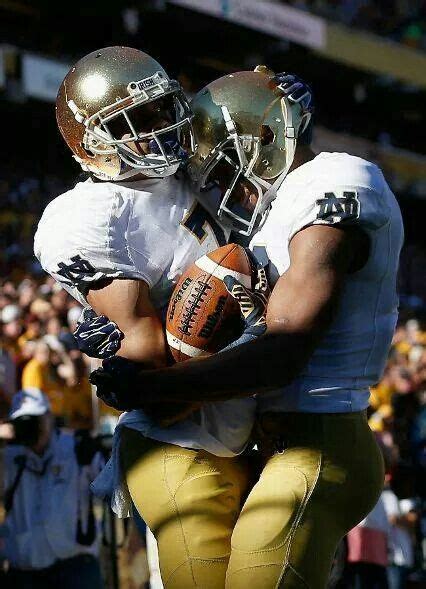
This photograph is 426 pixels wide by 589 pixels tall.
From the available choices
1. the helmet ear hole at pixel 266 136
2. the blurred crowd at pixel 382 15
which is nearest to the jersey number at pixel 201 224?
the helmet ear hole at pixel 266 136

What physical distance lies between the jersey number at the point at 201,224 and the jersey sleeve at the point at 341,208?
1.10ft

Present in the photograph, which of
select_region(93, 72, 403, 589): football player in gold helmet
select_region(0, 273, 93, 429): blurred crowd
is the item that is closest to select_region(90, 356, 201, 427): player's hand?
select_region(93, 72, 403, 589): football player in gold helmet

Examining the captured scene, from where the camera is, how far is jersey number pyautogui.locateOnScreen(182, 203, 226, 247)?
311 centimetres

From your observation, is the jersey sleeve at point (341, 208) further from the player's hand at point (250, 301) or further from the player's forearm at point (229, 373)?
the player's forearm at point (229, 373)

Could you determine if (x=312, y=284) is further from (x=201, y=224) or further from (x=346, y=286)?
(x=201, y=224)

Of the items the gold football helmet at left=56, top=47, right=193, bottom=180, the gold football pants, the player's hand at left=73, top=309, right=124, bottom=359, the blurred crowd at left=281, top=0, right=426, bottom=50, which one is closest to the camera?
the gold football pants

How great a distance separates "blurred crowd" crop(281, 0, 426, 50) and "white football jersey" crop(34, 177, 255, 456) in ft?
58.2

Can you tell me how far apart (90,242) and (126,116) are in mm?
336

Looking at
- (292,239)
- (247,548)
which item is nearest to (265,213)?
(292,239)

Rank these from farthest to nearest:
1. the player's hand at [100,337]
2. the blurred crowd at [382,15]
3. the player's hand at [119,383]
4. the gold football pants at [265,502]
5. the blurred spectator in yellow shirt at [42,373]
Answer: the blurred crowd at [382,15] < the blurred spectator in yellow shirt at [42,373] < the player's hand at [100,337] < the gold football pants at [265,502] < the player's hand at [119,383]

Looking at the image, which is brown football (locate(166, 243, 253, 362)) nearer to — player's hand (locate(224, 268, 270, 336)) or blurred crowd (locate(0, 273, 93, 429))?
player's hand (locate(224, 268, 270, 336))

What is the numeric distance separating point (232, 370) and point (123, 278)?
0.42 metres

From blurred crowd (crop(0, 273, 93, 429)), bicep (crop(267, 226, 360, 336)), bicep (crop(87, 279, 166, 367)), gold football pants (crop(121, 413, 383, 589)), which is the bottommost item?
blurred crowd (crop(0, 273, 93, 429))

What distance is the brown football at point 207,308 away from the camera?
9.41 feet
